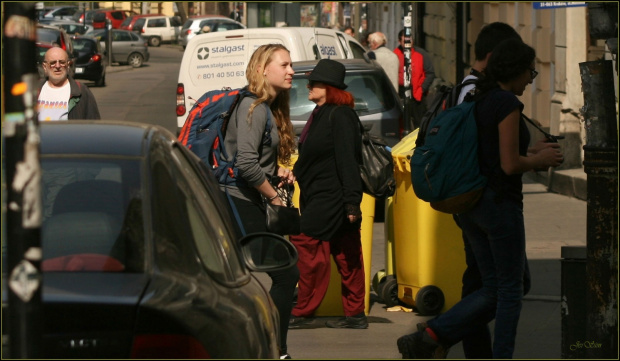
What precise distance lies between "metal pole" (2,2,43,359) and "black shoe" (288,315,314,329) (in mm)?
5036

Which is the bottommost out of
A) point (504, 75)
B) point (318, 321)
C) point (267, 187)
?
point (318, 321)

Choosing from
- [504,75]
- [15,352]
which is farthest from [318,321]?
[15,352]

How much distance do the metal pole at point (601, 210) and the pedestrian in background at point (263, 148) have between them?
1.56m

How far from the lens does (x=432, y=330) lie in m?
5.77

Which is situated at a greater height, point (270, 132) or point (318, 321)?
point (270, 132)

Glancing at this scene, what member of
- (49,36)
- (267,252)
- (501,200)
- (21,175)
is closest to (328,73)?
(501,200)

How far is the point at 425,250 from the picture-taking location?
7.67 m

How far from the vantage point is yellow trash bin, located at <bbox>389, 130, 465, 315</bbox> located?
25.1ft

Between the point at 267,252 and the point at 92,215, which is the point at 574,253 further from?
the point at 92,215

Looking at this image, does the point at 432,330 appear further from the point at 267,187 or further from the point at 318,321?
the point at 318,321

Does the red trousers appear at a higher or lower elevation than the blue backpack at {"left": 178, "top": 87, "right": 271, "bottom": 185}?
Result: lower

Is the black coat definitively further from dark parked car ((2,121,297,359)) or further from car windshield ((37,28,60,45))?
car windshield ((37,28,60,45))

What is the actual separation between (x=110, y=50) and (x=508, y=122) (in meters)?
46.2

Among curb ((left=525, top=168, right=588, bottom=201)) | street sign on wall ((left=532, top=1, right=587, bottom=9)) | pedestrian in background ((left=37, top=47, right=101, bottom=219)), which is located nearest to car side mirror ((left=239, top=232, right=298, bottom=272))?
pedestrian in background ((left=37, top=47, right=101, bottom=219))
